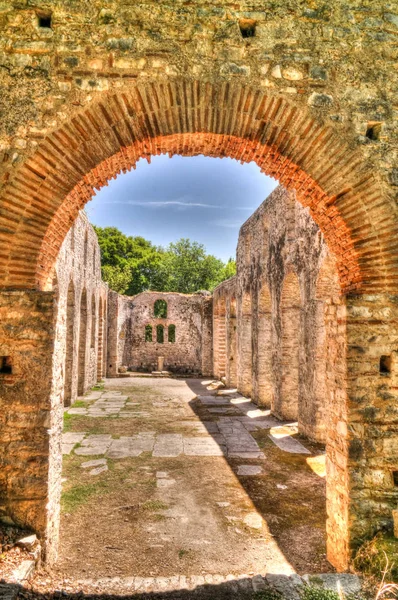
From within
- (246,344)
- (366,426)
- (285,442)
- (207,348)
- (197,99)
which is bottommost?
(285,442)

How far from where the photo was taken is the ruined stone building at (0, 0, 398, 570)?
366 centimetres

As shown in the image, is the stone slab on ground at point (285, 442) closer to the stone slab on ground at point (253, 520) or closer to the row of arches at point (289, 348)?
the row of arches at point (289, 348)

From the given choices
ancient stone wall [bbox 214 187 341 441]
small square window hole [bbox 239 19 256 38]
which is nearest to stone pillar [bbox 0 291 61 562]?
ancient stone wall [bbox 214 187 341 441]

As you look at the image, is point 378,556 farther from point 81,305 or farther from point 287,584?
point 81,305

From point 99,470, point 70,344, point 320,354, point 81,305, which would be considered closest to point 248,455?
point 320,354

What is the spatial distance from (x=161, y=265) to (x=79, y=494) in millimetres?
33203

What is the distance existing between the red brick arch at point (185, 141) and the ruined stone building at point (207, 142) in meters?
0.01

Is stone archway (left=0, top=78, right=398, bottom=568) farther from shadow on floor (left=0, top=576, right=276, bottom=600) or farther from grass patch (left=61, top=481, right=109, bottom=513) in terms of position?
grass patch (left=61, top=481, right=109, bottom=513)

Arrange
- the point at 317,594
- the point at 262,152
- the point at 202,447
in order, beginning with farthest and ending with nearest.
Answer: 1. the point at 202,447
2. the point at 262,152
3. the point at 317,594

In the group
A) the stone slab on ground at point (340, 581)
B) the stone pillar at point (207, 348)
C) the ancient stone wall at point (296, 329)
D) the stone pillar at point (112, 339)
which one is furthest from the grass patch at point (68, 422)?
the stone pillar at point (207, 348)

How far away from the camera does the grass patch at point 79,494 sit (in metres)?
5.48

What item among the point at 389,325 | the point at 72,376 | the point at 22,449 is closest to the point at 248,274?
→ the point at 72,376

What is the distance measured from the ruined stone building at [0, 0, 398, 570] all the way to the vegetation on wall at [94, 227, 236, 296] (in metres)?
33.3

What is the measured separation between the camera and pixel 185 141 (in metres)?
4.15
